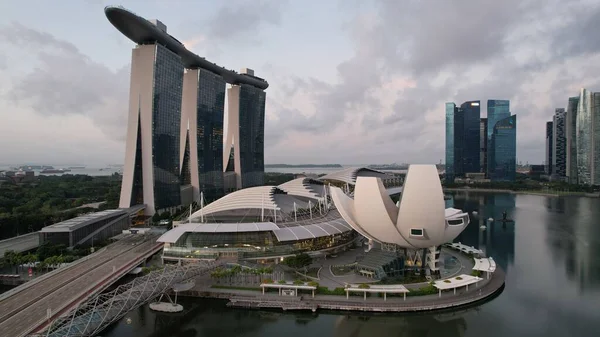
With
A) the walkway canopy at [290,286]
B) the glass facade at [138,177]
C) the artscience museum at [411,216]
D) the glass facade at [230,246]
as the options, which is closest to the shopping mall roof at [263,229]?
the glass facade at [230,246]

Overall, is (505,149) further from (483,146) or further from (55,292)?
(55,292)

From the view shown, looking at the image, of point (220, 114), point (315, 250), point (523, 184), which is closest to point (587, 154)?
point (523, 184)

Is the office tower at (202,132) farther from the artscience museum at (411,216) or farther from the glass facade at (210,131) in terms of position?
the artscience museum at (411,216)

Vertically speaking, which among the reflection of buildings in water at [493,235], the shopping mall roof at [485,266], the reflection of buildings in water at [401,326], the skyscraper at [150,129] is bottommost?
the reflection of buildings in water at [401,326]

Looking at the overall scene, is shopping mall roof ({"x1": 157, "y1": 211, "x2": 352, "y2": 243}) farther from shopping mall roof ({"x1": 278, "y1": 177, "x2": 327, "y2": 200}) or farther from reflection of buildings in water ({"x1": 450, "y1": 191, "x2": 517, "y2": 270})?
reflection of buildings in water ({"x1": 450, "y1": 191, "x2": 517, "y2": 270})

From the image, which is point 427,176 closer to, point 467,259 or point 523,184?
point 467,259

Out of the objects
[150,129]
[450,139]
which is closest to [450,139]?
[450,139]

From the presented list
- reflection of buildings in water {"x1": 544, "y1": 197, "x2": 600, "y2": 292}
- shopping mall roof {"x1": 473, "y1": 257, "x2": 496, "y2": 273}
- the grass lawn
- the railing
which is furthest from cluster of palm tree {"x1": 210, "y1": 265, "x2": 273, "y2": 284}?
reflection of buildings in water {"x1": 544, "y1": 197, "x2": 600, "y2": 292}

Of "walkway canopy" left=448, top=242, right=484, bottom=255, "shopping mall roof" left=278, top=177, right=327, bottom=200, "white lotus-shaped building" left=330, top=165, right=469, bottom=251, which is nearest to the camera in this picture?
"white lotus-shaped building" left=330, top=165, right=469, bottom=251
